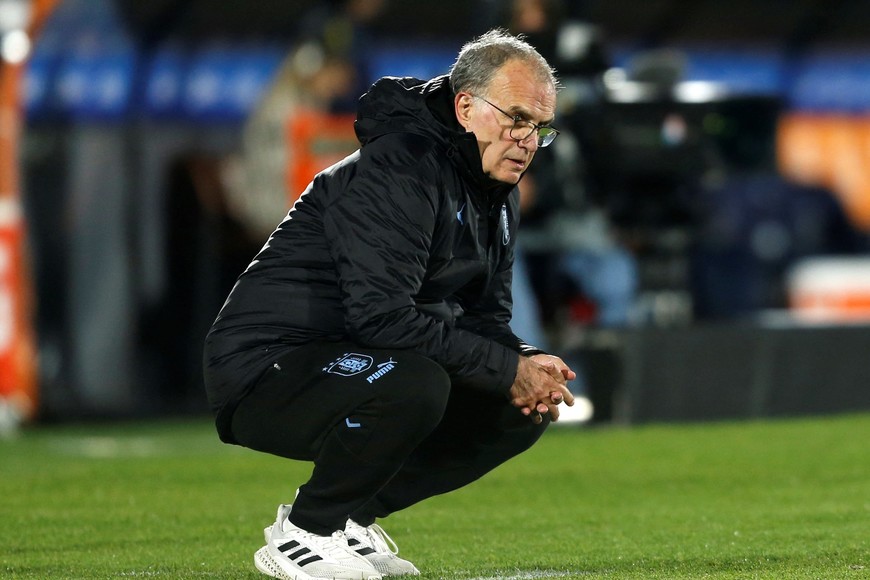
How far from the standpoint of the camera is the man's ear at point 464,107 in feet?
12.6

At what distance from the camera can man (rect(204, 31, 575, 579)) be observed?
3689mm

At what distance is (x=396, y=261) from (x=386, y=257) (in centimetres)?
3

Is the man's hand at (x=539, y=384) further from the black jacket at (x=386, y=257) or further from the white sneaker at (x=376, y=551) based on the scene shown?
the white sneaker at (x=376, y=551)

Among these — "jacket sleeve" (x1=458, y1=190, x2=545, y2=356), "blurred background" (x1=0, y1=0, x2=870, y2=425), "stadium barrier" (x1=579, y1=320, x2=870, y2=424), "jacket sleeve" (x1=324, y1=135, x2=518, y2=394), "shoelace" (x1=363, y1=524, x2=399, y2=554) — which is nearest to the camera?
"jacket sleeve" (x1=324, y1=135, x2=518, y2=394)

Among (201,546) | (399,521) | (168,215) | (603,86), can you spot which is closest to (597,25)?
(603,86)

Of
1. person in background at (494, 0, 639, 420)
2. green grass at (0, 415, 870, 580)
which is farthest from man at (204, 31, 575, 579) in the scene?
person in background at (494, 0, 639, 420)

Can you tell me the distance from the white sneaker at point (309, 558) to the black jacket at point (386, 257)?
0.36 meters

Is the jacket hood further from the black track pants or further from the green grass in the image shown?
the green grass

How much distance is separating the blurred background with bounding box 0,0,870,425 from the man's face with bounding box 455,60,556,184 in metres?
4.20

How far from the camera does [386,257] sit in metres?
3.67

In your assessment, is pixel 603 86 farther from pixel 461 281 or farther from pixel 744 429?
pixel 461 281

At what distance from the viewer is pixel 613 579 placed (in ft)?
12.1

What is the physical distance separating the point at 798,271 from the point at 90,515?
6.98 m

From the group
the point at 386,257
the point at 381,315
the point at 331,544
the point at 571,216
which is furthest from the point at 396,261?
the point at 571,216
